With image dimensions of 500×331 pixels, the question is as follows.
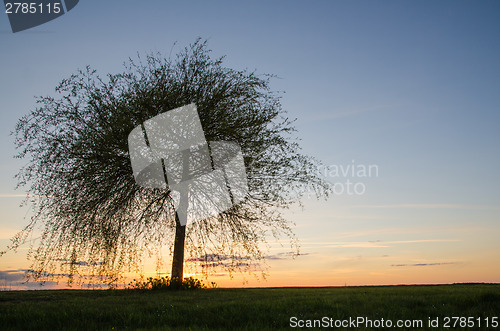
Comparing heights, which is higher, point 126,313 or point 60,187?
point 60,187

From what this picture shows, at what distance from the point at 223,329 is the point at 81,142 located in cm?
1136

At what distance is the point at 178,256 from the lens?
18.6 m

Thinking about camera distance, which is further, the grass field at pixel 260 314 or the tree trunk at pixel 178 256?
the tree trunk at pixel 178 256

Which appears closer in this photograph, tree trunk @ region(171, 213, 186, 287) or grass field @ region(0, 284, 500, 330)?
grass field @ region(0, 284, 500, 330)

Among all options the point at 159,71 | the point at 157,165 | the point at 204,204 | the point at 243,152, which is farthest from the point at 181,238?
the point at 159,71

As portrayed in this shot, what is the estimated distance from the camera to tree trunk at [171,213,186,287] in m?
18.4

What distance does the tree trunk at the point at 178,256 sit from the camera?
60.2ft

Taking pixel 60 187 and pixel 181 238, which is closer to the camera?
pixel 60 187

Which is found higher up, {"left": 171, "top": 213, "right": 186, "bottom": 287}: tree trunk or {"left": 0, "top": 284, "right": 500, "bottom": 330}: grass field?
{"left": 171, "top": 213, "right": 186, "bottom": 287}: tree trunk

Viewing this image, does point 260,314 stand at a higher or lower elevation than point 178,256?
lower

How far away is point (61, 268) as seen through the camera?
1669cm

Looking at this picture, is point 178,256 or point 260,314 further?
point 178,256

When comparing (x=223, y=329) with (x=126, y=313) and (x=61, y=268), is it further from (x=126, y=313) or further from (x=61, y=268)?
(x=61, y=268)

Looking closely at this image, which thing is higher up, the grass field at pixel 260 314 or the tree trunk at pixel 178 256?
the tree trunk at pixel 178 256
